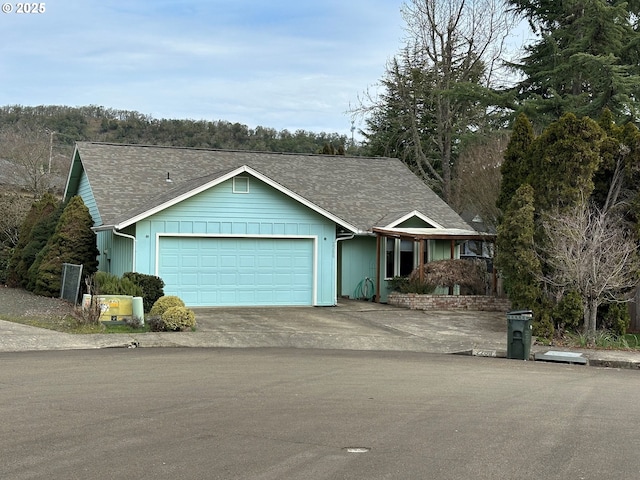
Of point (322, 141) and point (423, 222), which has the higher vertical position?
point (322, 141)

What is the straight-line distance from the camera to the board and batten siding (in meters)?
22.1

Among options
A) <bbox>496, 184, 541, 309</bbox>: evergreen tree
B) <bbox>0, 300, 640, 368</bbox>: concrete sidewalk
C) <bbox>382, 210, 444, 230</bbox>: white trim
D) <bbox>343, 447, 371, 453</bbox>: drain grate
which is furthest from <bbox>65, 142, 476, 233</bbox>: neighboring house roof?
<bbox>343, 447, 371, 453</bbox>: drain grate

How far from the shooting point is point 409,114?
44.8 metres

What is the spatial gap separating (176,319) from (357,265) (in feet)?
35.8

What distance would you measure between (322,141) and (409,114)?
29.3m

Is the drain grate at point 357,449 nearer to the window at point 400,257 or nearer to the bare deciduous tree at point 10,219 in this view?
the window at point 400,257

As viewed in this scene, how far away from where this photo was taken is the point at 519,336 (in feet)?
52.0

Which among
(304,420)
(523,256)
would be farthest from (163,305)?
(304,420)

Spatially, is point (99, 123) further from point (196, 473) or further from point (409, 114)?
point (196, 473)

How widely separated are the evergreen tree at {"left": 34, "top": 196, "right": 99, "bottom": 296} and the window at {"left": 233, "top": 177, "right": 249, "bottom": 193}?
5.66m

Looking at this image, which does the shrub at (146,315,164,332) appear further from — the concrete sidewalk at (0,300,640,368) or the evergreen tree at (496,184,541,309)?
the evergreen tree at (496,184,541,309)

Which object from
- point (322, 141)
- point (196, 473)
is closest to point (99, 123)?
point (322, 141)

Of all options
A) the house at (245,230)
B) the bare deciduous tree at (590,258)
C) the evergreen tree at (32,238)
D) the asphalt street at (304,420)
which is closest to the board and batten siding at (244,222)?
the house at (245,230)

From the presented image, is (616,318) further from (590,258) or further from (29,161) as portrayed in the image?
(29,161)
